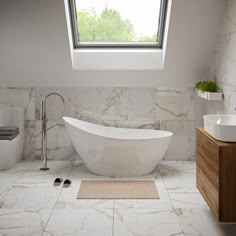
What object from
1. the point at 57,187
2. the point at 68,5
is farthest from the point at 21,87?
the point at 57,187

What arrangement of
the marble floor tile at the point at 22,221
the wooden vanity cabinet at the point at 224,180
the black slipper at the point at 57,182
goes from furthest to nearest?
1. the black slipper at the point at 57,182
2. the marble floor tile at the point at 22,221
3. the wooden vanity cabinet at the point at 224,180

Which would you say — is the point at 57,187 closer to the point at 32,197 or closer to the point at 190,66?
the point at 32,197

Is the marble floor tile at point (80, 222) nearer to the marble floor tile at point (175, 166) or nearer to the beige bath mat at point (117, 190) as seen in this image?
the beige bath mat at point (117, 190)

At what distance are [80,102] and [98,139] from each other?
1.13 meters

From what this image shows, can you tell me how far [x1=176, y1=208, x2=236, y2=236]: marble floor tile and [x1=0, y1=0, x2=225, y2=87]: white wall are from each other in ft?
7.89

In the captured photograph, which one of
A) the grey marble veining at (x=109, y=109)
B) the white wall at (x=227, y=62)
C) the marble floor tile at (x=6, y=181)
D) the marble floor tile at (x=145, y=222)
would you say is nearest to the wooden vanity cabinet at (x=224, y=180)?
the marble floor tile at (x=145, y=222)

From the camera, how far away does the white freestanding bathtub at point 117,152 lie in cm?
498

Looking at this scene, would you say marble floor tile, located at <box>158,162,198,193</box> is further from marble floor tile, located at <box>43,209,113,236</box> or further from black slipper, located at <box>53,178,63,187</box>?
black slipper, located at <box>53,178,63,187</box>

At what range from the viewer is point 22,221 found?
3613 millimetres

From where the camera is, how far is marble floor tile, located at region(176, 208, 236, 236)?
339cm

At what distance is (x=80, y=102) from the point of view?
19.6ft

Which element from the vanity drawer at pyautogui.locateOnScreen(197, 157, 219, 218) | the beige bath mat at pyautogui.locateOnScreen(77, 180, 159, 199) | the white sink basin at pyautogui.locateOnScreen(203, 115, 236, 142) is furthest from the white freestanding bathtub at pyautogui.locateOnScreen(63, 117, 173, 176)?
the white sink basin at pyautogui.locateOnScreen(203, 115, 236, 142)

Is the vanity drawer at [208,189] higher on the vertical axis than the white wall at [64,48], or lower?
lower

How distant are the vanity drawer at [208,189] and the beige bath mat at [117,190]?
0.63 metres
